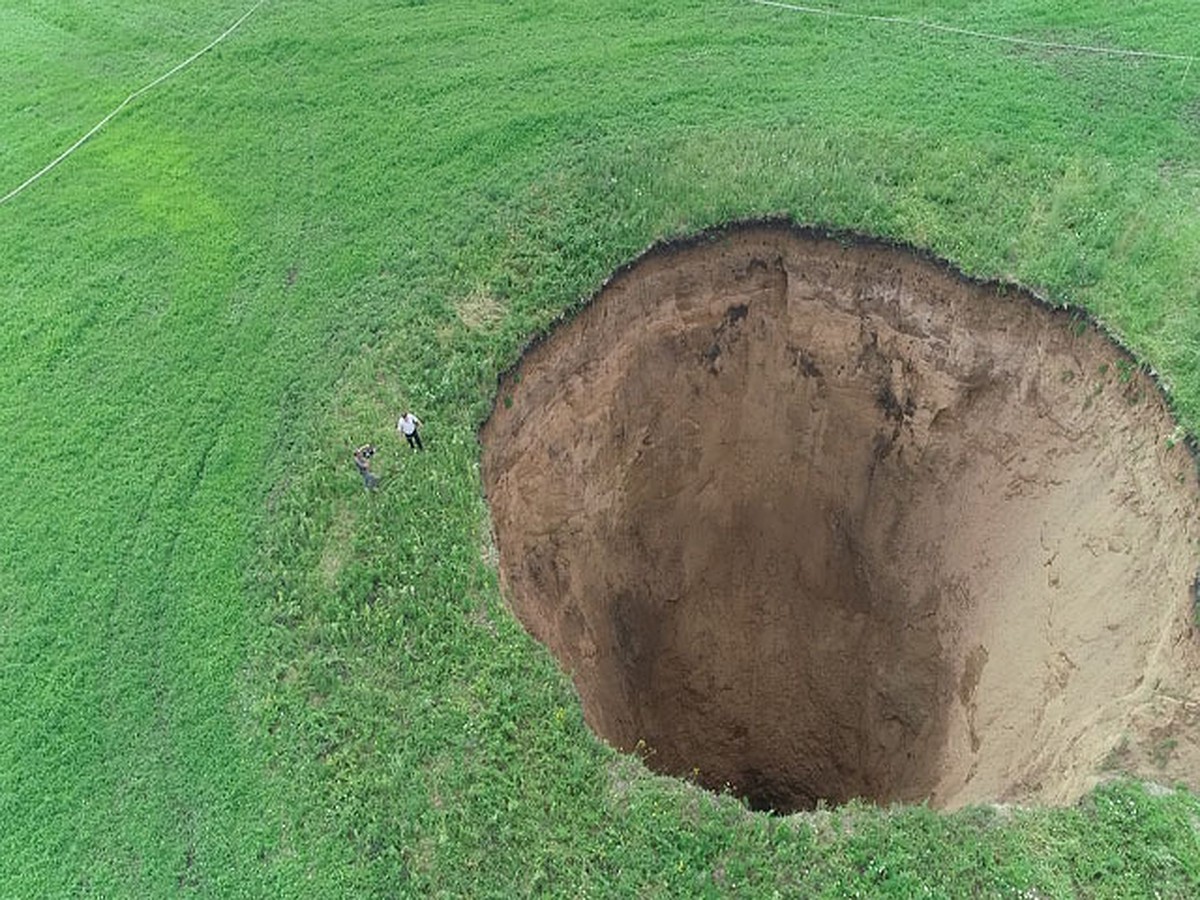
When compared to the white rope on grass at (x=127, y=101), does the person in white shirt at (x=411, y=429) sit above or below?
below

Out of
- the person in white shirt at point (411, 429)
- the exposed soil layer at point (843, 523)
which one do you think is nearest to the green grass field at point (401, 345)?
the person in white shirt at point (411, 429)

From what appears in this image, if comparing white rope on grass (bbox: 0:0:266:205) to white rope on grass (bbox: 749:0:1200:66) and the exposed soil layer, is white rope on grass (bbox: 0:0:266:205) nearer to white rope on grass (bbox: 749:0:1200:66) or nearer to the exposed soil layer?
white rope on grass (bbox: 749:0:1200:66)

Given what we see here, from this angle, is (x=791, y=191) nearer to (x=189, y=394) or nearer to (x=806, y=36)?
(x=806, y=36)

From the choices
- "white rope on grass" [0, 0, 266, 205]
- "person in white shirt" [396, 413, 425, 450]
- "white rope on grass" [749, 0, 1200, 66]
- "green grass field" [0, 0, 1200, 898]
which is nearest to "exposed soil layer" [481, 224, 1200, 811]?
"green grass field" [0, 0, 1200, 898]

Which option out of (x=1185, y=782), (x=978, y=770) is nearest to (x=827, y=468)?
(x=978, y=770)

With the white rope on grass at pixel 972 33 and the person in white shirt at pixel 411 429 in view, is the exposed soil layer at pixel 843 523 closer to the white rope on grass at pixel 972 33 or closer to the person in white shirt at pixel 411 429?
the person in white shirt at pixel 411 429

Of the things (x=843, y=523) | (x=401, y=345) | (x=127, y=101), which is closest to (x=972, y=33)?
(x=843, y=523)

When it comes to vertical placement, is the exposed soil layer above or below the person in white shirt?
below
